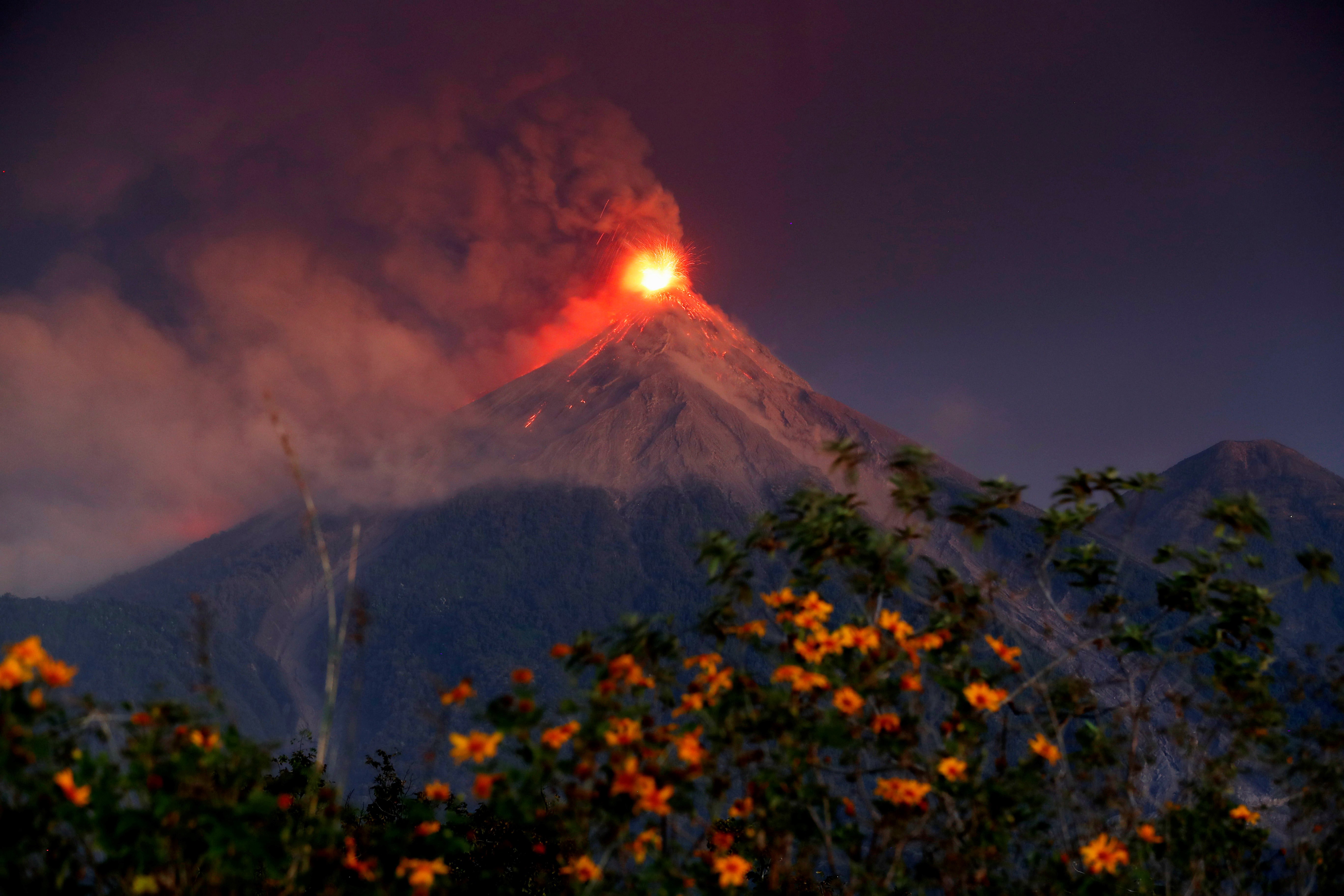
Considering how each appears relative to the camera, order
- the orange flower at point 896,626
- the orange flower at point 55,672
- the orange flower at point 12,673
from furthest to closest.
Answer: the orange flower at point 896,626 → the orange flower at point 55,672 → the orange flower at point 12,673

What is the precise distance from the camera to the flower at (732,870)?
3305 millimetres

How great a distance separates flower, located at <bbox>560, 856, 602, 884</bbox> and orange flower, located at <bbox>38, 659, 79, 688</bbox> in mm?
2158

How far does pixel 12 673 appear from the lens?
8.30 ft

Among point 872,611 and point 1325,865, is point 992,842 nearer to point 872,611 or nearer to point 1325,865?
point 872,611

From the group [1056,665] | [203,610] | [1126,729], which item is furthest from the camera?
[1126,729]

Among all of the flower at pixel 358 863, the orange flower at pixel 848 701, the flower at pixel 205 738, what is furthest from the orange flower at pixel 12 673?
the orange flower at pixel 848 701

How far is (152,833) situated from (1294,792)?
6.98m

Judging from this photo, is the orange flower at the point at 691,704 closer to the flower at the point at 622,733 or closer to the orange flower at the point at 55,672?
the flower at the point at 622,733

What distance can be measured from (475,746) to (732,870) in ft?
4.34

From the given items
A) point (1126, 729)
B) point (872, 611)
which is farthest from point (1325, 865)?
point (872, 611)

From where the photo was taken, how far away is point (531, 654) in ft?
619

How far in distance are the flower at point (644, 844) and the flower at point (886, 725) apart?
123 centimetres

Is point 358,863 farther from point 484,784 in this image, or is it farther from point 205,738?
point 205,738

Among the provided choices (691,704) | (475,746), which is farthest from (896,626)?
(475,746)
